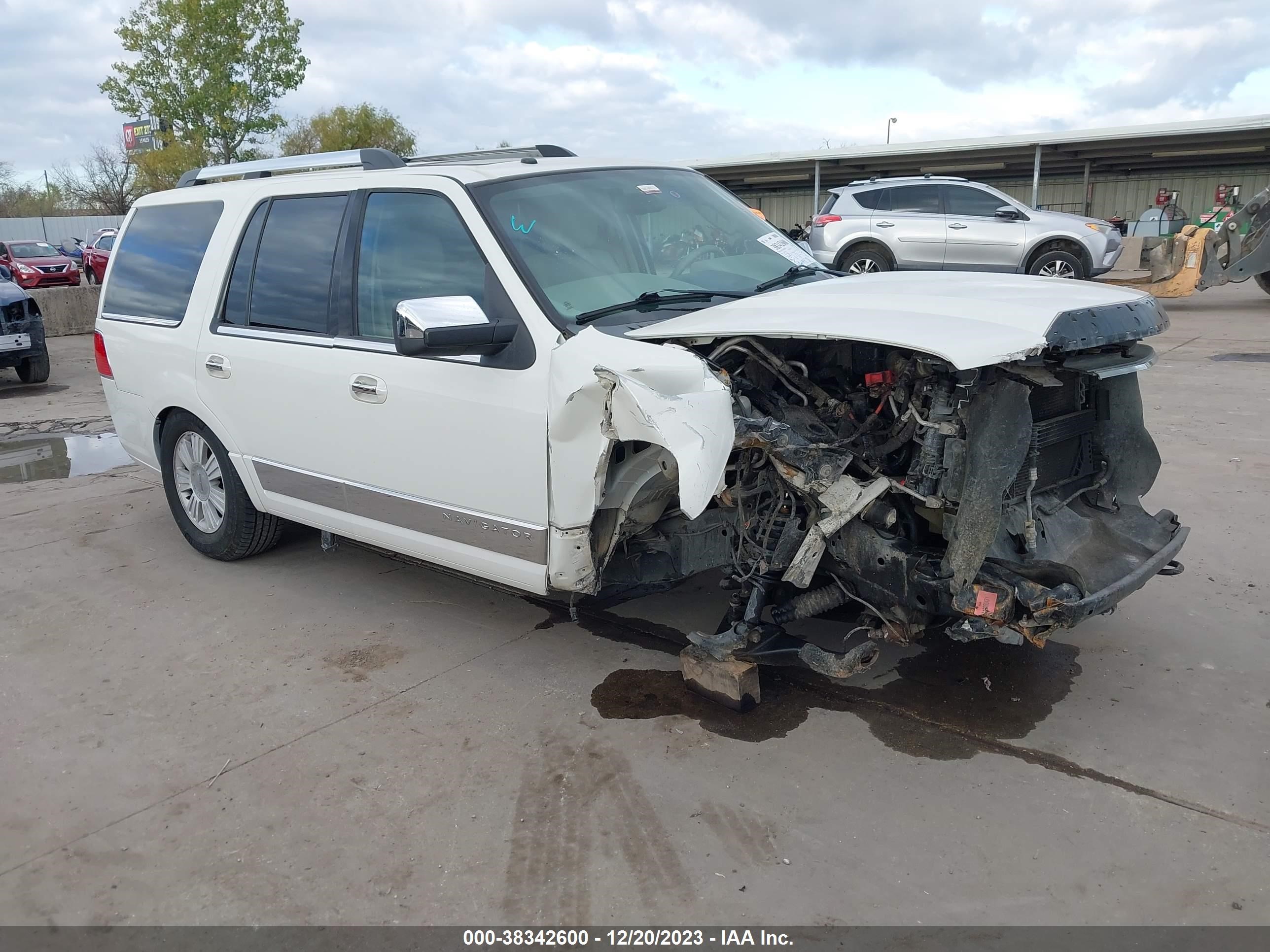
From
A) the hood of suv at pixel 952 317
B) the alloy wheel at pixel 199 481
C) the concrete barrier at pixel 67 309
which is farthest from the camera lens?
the concrete barrier at pixel 67 309

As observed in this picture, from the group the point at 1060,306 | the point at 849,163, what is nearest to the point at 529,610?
the point at 1060,306

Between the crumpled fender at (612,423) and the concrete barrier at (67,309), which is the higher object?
the crumpled fender at (612,423)

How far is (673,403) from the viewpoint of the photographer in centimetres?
297

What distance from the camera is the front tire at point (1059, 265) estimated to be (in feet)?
47.1

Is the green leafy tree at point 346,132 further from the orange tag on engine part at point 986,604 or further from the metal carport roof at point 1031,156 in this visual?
the orange tag on engine part at point 986,604

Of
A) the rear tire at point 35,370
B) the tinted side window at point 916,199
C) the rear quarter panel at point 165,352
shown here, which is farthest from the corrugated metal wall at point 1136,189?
the rear quarter panel at point 165,352

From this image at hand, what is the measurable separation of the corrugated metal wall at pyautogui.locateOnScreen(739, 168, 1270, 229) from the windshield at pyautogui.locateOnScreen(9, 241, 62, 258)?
2173cm

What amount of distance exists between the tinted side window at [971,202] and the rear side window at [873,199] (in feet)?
3.10

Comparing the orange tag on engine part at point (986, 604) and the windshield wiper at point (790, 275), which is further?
the windshield wiper at point (790, 275)

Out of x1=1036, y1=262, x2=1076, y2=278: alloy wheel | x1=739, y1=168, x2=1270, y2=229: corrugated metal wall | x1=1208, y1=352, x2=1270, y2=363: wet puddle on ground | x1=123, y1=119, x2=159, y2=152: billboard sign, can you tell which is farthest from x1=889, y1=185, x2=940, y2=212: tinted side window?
x1=123, y1=119, x2=159, y2=152: billboard sign

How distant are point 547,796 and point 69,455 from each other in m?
6.84

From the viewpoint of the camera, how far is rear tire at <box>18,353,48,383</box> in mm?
11875
